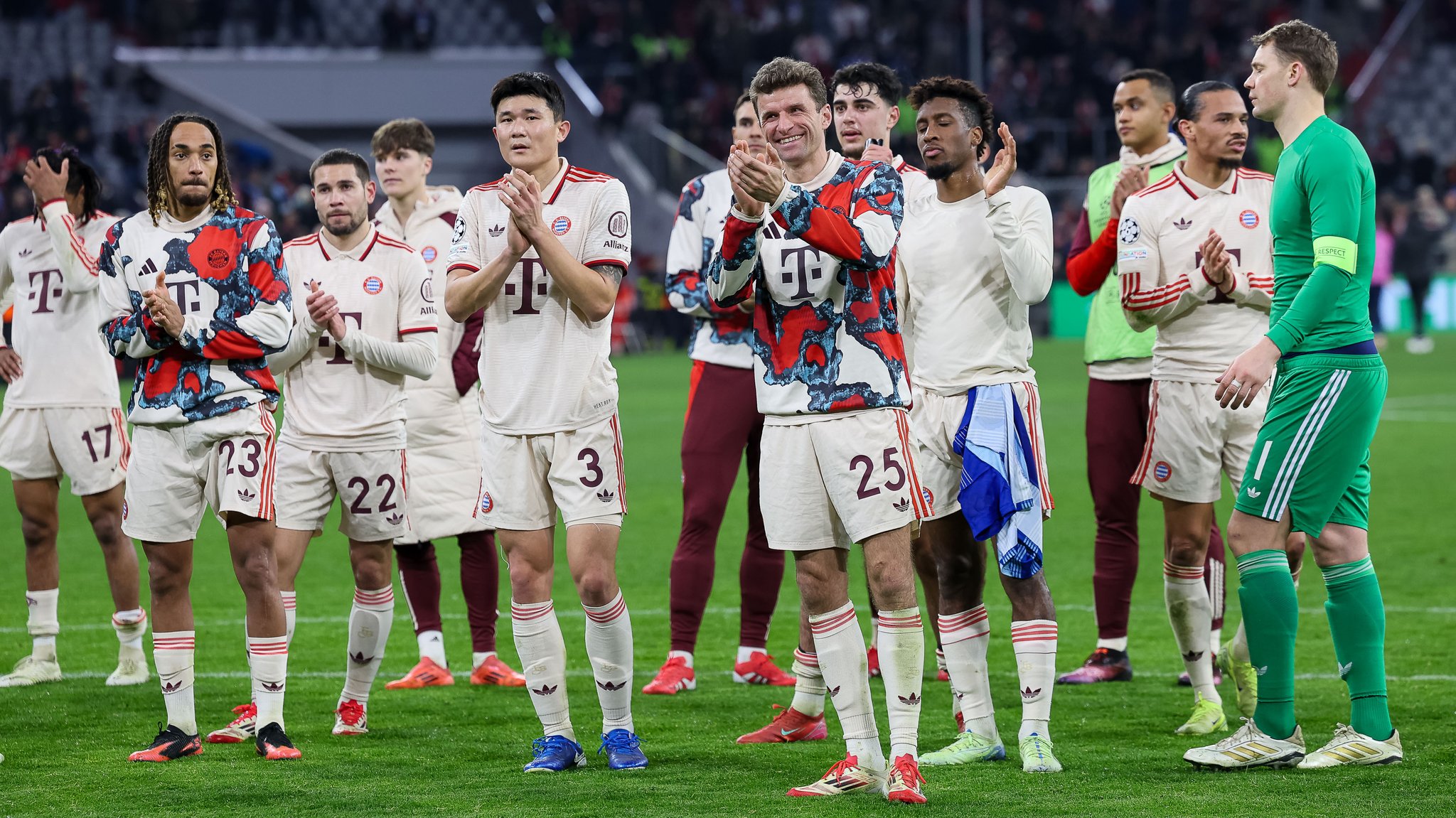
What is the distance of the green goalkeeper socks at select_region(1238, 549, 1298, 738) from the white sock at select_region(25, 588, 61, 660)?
5.02 metres

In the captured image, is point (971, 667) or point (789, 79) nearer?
point (789, 79)

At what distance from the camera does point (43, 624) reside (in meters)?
7.07

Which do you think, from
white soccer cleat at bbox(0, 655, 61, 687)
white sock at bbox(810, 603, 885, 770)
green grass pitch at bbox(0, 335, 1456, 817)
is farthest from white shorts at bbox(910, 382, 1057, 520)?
white soccer cleat at bbox(0, 655, 61, 687)

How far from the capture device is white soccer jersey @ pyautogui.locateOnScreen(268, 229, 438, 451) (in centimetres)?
600

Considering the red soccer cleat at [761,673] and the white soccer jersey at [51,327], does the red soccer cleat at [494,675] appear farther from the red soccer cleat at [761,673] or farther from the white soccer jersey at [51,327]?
the white soccer jersey at [51,327]

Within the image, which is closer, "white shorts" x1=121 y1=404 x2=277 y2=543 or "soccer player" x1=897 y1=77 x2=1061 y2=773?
"soccer player" x1=897 y1=77 x2=1061 y2=773

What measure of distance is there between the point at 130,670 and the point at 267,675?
65.4 inches

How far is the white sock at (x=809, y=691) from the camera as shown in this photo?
5.81 meters

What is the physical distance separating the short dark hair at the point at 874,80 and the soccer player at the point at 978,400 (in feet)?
2.81

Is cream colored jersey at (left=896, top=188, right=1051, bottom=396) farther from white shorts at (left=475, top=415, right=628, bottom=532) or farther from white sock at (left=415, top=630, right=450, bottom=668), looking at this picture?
white sock at (left=415, top=630, right=450, bottom=668)

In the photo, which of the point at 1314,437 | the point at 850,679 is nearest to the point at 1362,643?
the point at 1314,437

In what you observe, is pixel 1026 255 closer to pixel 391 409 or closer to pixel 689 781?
pixel 689 781

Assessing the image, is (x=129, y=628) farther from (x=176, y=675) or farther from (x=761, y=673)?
(x=761, y=673)

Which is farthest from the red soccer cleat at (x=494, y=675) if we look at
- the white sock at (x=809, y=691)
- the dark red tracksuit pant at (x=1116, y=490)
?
the dark red tracksuit pant at (x=1116, y=490)
